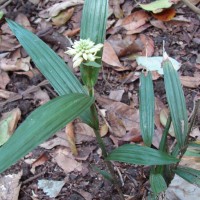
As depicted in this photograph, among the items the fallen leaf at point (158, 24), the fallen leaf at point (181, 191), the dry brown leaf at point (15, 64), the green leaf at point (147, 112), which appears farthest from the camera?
the fallen leaf at point (158, 24)

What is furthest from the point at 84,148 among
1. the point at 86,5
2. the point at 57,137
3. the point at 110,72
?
the point at 86,5

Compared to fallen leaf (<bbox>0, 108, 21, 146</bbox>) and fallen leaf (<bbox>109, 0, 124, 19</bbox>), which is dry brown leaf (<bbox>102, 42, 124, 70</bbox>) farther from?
fallen leaf (<bbox>0, 108, 21, 146</bbox>)

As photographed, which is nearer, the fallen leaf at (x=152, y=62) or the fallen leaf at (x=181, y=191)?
the fallen leaf at (x=181, y=191)

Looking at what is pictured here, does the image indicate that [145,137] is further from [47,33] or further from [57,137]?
[47,33]

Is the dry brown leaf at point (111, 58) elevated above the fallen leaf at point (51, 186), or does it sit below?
above

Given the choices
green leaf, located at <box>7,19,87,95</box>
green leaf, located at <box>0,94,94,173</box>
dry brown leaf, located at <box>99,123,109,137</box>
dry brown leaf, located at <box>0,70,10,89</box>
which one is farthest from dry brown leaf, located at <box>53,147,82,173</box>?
green leaf, located at <box>0,94,94,173</box>

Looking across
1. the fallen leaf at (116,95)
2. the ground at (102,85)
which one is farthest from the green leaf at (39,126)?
the fallen leaf at (116,95)

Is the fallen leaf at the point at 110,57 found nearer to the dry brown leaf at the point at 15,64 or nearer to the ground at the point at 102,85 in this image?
the ground at the point at 102,85
